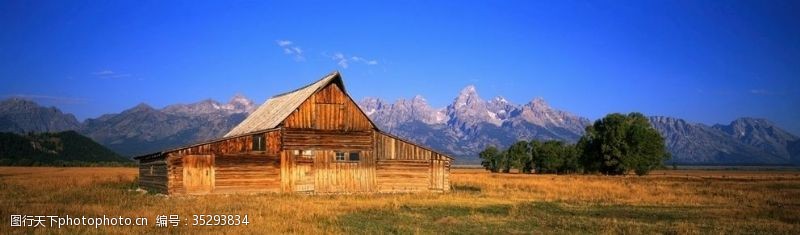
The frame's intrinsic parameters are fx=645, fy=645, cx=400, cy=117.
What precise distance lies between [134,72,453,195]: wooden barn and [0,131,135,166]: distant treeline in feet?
333

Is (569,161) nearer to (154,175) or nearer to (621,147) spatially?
(621,147)

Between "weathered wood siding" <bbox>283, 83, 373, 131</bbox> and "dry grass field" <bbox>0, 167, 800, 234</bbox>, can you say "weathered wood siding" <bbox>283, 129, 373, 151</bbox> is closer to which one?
"weathered wood siding" <bbox>283, 83, 373, 131</bbox>

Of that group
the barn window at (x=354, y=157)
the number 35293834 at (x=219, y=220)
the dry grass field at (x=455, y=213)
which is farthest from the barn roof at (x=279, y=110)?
the number 35293834 at (x=219, y=220)

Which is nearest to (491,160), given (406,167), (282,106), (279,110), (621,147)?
(621,147)

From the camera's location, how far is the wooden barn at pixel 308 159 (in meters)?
32.5

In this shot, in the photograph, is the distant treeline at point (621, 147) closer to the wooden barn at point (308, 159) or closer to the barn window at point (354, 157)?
the wooden barn at point (308, 159)

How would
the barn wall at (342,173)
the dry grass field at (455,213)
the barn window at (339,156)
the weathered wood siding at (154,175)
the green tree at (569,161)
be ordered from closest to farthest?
the dry grass field at (455,213), the weathered wood siding at (154,175), the barn wall at (342,173), the barn window at (339,156), the green tree at (569,161)

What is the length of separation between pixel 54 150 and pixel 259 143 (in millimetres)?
148435

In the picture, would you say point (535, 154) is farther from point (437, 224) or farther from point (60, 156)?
point (60, 156)

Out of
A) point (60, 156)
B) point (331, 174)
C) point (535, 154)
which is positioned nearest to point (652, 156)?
point (535, 154)

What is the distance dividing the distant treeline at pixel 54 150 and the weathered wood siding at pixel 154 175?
94.7 metres

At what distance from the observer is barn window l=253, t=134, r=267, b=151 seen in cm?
3388

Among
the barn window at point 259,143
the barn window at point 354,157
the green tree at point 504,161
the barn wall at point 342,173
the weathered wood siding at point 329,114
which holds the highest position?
the weathered wood siding at point 329,114

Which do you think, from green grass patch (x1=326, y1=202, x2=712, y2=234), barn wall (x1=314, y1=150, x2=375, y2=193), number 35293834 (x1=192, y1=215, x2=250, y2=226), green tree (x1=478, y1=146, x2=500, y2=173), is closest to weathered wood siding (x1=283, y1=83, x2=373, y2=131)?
barn wall (x1=314, y1=150, x2=375, y2=193)
